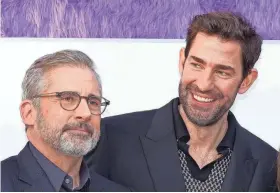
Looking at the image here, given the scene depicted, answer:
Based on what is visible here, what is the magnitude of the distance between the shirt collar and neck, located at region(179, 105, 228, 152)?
0.01m

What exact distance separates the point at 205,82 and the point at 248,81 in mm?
196

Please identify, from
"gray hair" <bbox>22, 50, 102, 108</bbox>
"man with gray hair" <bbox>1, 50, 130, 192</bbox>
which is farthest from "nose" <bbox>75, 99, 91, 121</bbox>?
"gray hair" <bbox>22, 50, 102, 108</bbox>

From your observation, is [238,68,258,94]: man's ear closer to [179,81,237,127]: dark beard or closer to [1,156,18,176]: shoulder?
[179,81,237,127]: dark beard

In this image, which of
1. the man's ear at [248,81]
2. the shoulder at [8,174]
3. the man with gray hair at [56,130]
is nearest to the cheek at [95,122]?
the man with gray hair at [56,130]

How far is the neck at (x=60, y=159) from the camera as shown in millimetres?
1588

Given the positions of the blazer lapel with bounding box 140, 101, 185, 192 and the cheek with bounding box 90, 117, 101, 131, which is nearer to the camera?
the cheek with bounding box 90, 117, 101, 131

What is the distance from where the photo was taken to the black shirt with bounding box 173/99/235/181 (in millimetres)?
1717

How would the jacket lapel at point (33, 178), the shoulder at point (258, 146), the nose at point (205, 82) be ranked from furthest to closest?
the shoulder at point (258, 146) → the nose at point (205, 82) → the jacket lapel at point (33, 178)

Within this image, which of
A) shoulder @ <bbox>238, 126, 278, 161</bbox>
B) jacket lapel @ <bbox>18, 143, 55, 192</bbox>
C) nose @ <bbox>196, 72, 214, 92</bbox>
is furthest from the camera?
shoulder @ <bbox>238, 126, 278, 161</bbox>

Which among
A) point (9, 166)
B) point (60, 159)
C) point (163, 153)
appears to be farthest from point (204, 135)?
point (9, 166)

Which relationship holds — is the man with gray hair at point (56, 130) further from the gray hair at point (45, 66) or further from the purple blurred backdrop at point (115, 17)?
the purple blurred backdrop at point (115, 17)

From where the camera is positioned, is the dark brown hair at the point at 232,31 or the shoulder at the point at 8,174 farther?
the dark brown hair at the point at 232,31

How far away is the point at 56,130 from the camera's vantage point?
5.17 ft

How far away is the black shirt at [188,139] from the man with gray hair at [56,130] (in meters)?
0.29
